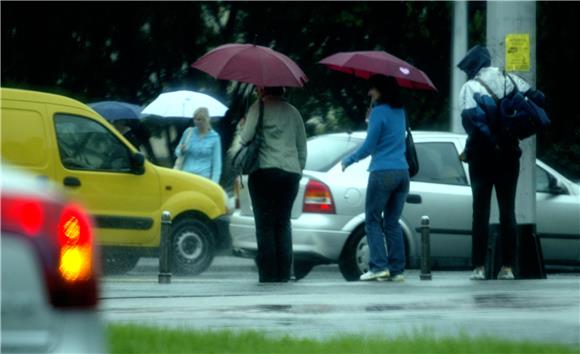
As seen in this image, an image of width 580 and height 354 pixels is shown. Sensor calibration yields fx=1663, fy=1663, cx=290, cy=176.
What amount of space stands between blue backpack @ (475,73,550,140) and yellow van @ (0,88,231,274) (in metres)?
4.44

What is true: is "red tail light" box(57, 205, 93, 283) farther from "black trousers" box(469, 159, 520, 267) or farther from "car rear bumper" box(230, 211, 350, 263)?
"car rear bumper" box(230, 211, 350, 263)

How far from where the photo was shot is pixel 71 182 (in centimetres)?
1608

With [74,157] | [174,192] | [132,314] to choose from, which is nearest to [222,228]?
[174,192]

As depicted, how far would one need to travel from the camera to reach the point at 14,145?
15.3m

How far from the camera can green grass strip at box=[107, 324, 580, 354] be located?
295 inches

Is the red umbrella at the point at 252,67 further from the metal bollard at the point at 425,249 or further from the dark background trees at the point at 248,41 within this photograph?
the dark background trees at the point at 248,41

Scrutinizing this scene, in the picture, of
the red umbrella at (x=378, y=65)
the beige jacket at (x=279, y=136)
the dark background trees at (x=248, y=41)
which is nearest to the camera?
the beige jacket at (x=279, y=136)

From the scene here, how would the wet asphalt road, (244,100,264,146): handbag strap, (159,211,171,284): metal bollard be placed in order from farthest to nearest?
(159,211,171,284): metal bollard < (244,100,264,146): handbag strap < the wet asphalt road

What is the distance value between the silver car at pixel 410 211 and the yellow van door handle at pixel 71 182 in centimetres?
161

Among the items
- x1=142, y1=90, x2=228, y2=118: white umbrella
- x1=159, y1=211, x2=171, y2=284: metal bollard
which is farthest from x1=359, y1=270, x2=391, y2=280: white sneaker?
x1=142, y1=90, x2=228, y2=118: white umbrella

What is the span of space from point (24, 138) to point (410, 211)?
12.5 ft

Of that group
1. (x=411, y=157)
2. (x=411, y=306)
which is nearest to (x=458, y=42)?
(x=411, y=157)

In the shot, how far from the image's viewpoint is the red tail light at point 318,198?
51.9ft

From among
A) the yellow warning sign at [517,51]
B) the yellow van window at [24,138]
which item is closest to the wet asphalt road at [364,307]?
the yellow warning sign at [517,51]
